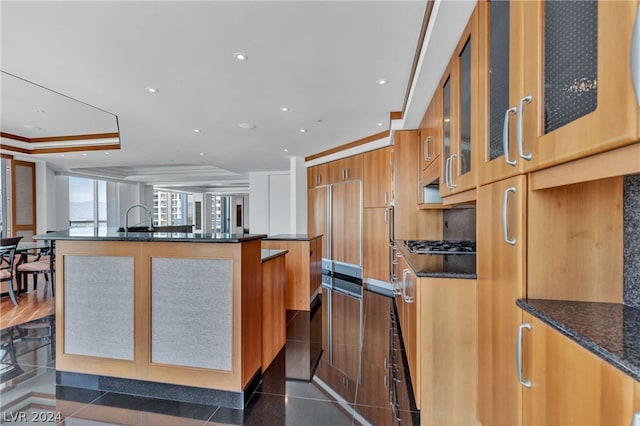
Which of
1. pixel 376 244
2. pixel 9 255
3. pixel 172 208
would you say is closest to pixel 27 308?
pixel 9 255

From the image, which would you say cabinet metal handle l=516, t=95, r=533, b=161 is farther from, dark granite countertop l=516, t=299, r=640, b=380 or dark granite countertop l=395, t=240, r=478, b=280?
dark granite countertop l=395, t=240, r=478, b=280

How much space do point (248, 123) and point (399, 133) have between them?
2.15 metres

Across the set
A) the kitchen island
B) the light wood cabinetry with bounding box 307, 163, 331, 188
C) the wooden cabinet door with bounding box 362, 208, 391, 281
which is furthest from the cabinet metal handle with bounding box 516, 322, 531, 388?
Result: the light wood cabinetry with bounding box 307, 163, 331, 188

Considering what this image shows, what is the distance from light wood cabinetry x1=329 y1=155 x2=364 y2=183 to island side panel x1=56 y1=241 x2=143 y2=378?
4.21 meters

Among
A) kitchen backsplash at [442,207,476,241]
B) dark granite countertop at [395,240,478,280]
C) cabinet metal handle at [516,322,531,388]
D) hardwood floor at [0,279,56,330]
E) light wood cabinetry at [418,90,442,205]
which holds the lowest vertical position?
hardwood floor at [0,279,56,330]

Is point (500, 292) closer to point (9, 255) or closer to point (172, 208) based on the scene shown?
point (9, 255)

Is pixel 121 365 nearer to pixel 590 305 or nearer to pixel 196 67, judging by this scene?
pixel 196 67

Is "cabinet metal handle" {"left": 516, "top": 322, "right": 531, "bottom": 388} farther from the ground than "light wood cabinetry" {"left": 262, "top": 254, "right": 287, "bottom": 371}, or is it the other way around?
"cabinet metal handle" {"left": 516, "top": 322, "right": 531, "bottom": 388}

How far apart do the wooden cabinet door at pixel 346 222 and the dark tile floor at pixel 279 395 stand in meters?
2.73

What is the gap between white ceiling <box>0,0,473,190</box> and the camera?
2035 mm

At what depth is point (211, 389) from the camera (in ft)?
6.93

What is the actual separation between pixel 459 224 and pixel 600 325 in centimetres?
279

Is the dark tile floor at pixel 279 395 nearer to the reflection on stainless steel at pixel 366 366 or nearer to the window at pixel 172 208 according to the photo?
the reflection on stainless steel at pixel 366 366

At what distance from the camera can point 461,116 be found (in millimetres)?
1964
